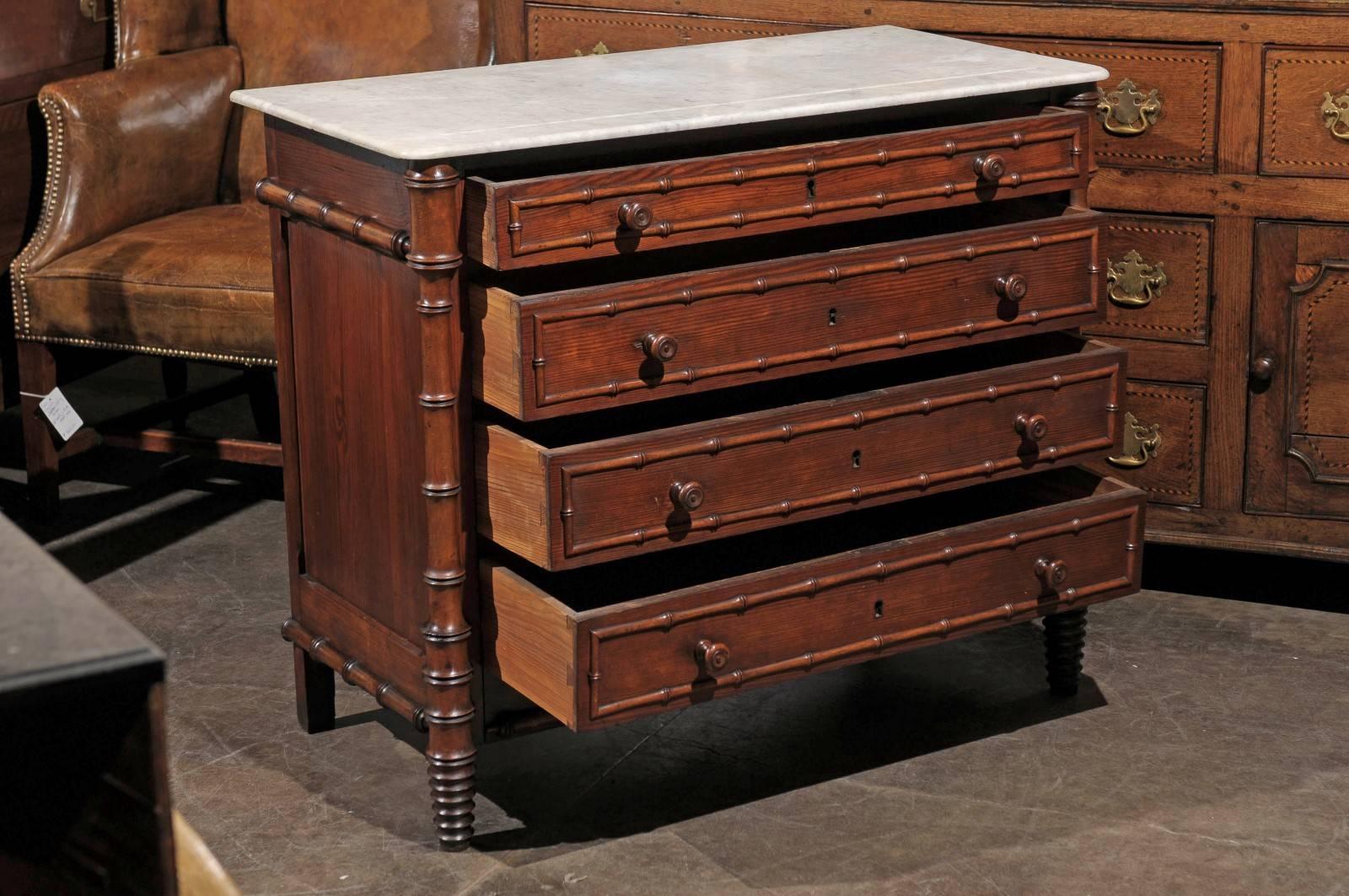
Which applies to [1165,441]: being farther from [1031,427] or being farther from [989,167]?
[989,167]

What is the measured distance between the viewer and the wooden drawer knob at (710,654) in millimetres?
2629

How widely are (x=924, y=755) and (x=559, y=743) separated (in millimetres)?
553

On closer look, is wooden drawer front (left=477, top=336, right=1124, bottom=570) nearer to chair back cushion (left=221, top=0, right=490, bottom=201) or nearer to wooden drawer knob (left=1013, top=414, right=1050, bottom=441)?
wooden drawer knob (left=1013, top=414, right=1050, bottom=441)

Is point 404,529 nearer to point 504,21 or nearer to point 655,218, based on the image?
point 655,218

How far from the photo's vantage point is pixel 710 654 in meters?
2.63

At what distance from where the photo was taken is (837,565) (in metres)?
2.75

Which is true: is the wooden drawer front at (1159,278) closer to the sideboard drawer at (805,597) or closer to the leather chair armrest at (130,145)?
the sideboard drawer at (805,597)

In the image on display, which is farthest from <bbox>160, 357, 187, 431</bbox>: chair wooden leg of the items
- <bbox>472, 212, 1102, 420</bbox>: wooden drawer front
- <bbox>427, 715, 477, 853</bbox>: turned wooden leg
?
<bbox>472, 212, 1102, 420</bbox>: wooden drawer front

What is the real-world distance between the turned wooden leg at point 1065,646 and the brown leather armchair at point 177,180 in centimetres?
149

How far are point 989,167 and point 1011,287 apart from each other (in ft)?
0.57

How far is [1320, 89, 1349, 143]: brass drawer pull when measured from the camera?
3.22m

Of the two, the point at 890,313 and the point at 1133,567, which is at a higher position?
the point at 890,313

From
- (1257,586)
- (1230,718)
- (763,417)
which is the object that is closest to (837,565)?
(763,417)

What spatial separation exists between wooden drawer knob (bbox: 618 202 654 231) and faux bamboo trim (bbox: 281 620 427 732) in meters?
0.73
